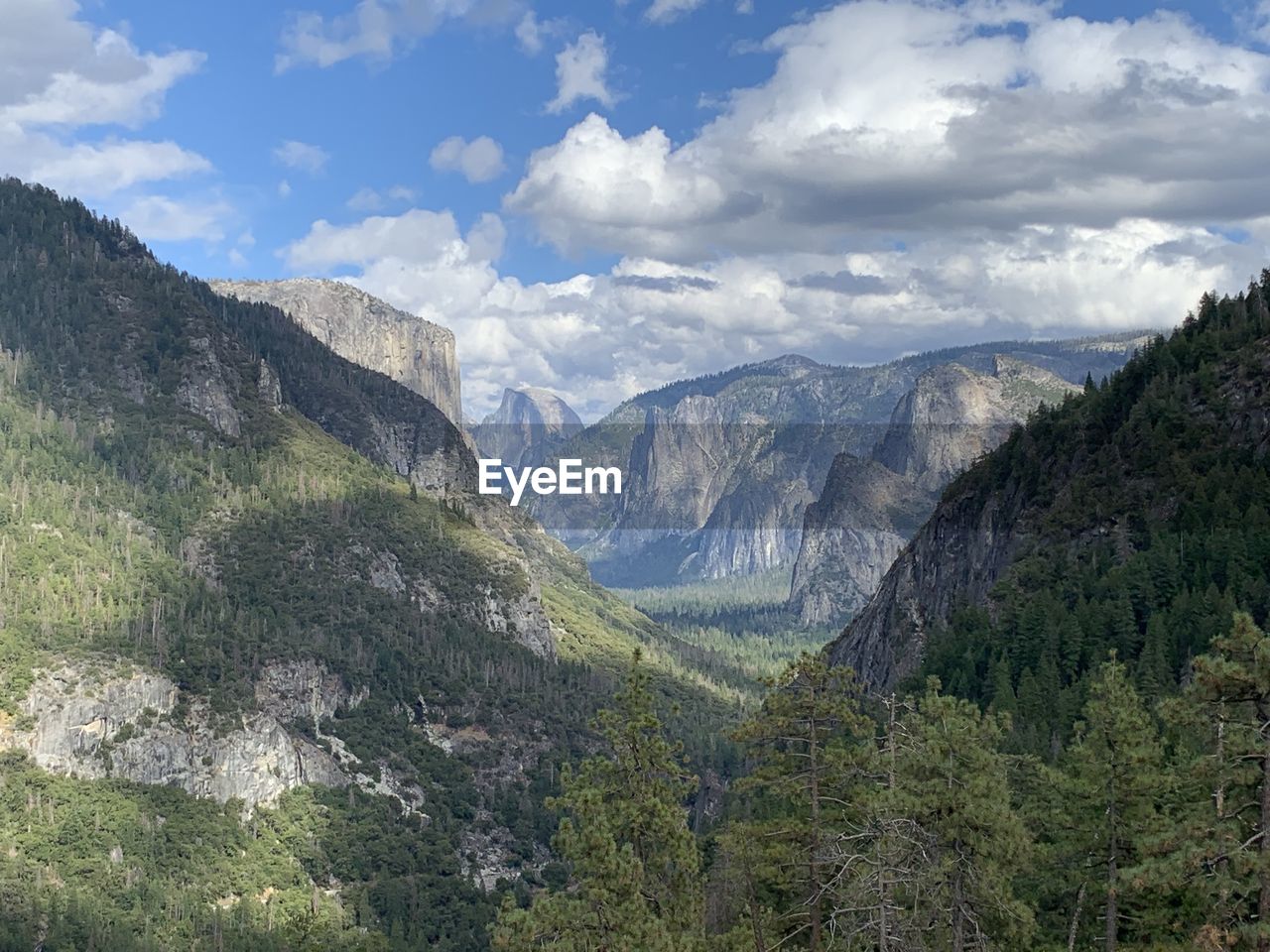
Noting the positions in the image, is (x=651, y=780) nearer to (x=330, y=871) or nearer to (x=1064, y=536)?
(x=1064, y=536)

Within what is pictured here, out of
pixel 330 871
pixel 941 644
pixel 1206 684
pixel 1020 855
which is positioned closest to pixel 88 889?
pixel 330 871

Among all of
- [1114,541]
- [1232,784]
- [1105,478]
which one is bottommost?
[1232,784]

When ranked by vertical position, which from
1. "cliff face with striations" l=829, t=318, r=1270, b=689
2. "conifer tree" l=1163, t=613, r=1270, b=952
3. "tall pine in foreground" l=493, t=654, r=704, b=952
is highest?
"cliff face with striations" l=829, t=318, r=1270, b=689

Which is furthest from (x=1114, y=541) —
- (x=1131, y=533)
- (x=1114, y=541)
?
(x=1131, y=533)

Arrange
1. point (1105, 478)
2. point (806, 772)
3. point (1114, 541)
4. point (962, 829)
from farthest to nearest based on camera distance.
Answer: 1. point (1105, 478)
2. point (1114, 541)
3. point (806, 772)
4. point (962, 829)

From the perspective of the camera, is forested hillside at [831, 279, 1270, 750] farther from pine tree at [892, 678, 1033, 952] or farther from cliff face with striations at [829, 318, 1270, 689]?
pine tree at [892, 678, 1033, 952]

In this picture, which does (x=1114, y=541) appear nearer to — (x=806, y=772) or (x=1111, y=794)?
(x=1111, y=794)

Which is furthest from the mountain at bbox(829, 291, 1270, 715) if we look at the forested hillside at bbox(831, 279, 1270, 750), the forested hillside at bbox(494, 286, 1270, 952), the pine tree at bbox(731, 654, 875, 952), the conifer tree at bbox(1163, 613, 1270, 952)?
the conifer tree at bbox(1163, 613, 1270, 952)

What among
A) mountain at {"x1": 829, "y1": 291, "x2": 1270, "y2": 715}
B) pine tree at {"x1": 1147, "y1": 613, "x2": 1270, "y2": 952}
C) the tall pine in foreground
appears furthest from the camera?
mountain at {"x1": 829, "y1": 291, "x2": 1270, "y2": 715}
